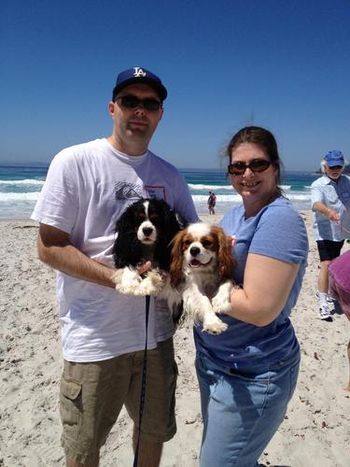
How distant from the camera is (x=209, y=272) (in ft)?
8.07

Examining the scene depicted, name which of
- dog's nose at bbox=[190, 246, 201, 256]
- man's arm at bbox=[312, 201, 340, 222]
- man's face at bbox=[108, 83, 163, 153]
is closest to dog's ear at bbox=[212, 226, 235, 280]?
dog's nose at bbox=[190, 246, 201, 256]

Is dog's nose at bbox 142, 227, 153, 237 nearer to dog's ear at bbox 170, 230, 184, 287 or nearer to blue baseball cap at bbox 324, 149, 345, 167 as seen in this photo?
dog's ear at bbox 170, 230, 184, 287

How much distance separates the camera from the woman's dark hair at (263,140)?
2057 millimetres

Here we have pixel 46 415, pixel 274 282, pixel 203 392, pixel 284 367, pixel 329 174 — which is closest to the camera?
pixel 274 282

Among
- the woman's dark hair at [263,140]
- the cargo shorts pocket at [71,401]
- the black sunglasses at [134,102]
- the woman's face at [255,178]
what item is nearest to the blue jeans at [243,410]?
the cargo shorts pocket at [71,401]

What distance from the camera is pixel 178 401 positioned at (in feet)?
13.2

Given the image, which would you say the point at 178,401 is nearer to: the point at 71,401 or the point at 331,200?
the point at 71,401

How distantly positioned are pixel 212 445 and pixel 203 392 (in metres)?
0.26

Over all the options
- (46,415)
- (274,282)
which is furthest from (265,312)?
(46,415)

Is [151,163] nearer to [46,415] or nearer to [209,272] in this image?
[209,272]

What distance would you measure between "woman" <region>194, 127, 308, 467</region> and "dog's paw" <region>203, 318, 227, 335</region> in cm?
3

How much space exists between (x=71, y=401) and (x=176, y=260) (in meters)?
1.03

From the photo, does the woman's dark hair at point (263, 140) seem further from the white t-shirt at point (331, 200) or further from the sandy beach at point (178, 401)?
the white t-shirt at point (331, 200)

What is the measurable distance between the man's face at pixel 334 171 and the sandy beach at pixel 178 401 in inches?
86.1
